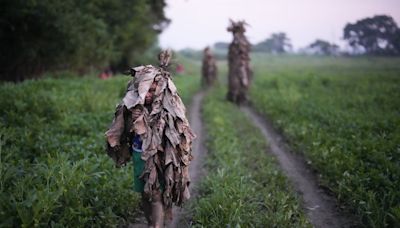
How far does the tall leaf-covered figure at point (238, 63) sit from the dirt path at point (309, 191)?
7.11 meters

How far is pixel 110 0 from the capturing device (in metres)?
18.0

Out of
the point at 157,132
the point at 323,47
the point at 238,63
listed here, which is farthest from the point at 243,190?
the point at 238,63

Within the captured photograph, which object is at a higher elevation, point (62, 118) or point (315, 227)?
point (62, 118)

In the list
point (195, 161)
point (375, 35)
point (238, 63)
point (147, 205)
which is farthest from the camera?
point (238, 63)

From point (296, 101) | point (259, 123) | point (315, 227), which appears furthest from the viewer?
point (296, 101)

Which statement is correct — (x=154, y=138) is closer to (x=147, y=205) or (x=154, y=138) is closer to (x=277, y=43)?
(x=147, y=205)

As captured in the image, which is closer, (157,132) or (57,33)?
(157,132)

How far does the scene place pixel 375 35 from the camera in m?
11.6

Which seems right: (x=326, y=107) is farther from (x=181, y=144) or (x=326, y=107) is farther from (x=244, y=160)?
(x=181, y=144)

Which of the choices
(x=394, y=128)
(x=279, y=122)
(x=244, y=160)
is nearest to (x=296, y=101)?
(x=279, y=122)

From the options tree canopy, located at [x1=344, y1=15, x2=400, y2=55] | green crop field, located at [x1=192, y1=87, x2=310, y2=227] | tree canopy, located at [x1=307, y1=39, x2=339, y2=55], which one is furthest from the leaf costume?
tree canopy, located at [x1=307, y1=39, x2=339, y2=55]

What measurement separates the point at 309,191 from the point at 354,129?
331cm

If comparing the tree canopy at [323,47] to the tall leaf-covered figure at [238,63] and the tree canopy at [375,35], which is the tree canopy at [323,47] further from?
the tall leaf-covered figure at [238,63]

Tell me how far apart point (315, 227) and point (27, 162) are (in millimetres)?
4915
